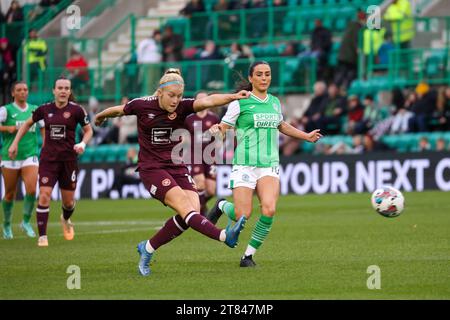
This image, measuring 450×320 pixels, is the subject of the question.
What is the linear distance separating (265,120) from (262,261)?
5.52 ft

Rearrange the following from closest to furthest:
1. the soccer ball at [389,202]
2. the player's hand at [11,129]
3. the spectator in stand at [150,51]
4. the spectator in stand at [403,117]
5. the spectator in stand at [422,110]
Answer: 1. the soccer ball at [389,202]
2. the player's hand at [11,129]
3. the spectator in stand at [422,110]
4. the spectator in stand at [403,117]
5. the spectator in stand at [150,51]

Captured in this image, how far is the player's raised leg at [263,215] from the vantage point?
11875 mm

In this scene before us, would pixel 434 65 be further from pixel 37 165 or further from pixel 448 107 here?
pixel 37 165

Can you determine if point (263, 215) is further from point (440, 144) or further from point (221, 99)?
point (440, 144)

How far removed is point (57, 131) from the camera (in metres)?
15.8

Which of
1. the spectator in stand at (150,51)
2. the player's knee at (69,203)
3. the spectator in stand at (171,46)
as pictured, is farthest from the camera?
the spectator in stand at (150,51)

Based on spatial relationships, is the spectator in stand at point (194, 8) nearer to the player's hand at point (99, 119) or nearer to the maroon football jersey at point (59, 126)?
the maroon football jersey at point (59, 126)

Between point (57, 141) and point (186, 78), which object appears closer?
point (57, 141)

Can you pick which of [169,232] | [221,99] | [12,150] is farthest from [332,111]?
[221,99]

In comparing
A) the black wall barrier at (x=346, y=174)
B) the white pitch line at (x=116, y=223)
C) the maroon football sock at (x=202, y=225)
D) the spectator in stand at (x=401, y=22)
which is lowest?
the white pitch line at (x=116, y=223)

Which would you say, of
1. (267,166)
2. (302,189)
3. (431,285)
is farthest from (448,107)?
(431,285)

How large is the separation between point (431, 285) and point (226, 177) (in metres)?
17.4

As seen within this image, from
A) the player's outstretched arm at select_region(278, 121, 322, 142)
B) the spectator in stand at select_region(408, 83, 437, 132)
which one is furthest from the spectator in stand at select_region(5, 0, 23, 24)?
the player's outstretched arm at select_region(278, 121, 322, 142)

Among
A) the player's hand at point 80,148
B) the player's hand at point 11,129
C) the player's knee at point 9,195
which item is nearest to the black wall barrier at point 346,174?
the player's knee at point 9,195
